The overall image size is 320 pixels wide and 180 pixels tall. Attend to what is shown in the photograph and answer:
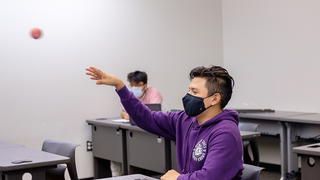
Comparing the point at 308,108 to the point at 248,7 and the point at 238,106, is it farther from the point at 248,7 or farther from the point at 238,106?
the point at 248,7

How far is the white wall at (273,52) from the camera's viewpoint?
18.2 ft

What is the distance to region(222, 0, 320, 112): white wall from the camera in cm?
554

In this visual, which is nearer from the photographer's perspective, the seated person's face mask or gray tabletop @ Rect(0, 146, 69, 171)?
gray tabletop @ Rect(0, 146, 69, 171)

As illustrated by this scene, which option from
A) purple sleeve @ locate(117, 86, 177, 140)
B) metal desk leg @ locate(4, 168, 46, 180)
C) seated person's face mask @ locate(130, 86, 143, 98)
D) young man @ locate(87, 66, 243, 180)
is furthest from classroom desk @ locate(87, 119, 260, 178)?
young man @ locate(87, 66, 243, 180)

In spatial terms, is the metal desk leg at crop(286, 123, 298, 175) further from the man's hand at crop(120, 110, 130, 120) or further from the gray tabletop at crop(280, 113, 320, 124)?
the man's hand at crop(120, 110, 130, 120)

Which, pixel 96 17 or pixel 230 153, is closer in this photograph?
pixel 230 153

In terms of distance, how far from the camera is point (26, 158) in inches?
126

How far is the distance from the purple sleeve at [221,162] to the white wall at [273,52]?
153 inches

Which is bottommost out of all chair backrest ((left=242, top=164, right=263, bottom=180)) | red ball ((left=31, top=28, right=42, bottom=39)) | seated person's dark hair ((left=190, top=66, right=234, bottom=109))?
chair backrest ((left=242, top=164, right=263, bottom=180))

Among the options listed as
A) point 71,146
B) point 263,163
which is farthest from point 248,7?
point 71,146

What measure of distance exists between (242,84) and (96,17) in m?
2.28

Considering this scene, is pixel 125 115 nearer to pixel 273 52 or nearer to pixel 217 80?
pixel 273 52

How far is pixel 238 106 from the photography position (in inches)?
257

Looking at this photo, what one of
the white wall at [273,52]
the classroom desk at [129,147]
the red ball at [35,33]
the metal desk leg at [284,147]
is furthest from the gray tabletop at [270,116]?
the red ball at [35,33]
